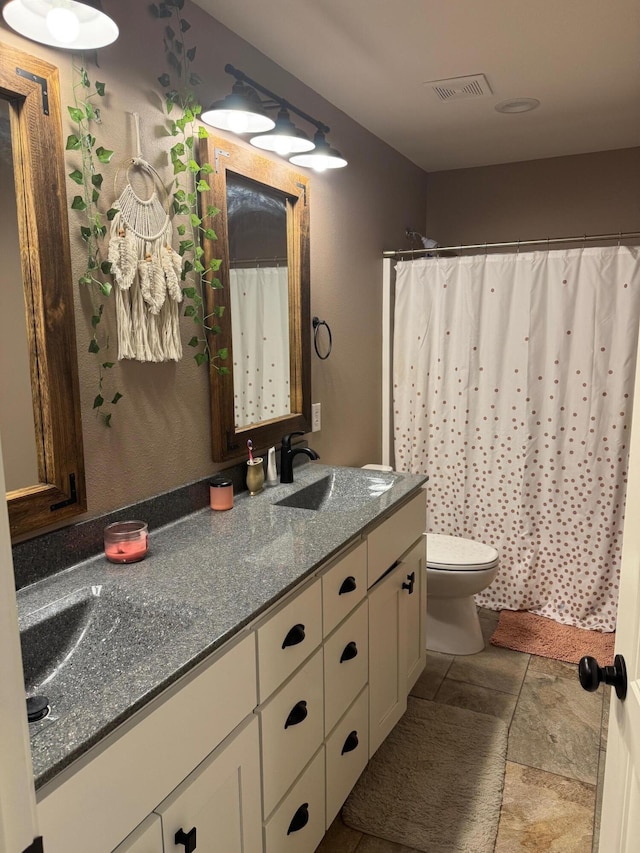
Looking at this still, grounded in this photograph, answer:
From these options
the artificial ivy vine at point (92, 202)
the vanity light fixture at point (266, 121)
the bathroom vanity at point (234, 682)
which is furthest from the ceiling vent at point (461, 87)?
the bathroom vanity at point (234, 682)

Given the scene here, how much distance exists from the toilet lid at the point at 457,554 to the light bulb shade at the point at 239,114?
5.89 feet

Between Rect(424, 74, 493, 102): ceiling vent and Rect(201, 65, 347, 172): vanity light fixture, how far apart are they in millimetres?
532

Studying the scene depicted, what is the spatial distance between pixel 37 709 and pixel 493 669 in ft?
7.00

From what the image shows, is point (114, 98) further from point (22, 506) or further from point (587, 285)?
point (587, 285)

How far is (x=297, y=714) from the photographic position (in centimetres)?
149

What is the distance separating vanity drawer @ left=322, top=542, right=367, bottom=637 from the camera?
1.64 m

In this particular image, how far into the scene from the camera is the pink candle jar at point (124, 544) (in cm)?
155

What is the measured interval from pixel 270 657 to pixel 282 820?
0.43m

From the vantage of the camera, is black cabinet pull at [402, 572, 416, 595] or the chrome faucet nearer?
black cabinet pull at [402, 572, 416, 595]

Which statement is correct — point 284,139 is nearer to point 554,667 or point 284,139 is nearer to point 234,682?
point 234,682

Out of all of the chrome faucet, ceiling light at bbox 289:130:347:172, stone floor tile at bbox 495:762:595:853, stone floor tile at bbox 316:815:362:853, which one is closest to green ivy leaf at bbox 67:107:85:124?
ceiling light at bbox 289:130:347:172

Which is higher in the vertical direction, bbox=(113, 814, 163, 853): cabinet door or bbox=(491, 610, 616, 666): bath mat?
bbox=(113, 814, 163, 853): cabinet door

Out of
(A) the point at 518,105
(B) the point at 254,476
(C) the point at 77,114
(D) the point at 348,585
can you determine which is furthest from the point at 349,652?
(A) the point at 518,105

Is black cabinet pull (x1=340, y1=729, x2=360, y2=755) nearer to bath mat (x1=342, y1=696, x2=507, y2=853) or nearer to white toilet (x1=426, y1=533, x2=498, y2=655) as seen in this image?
bath mat (x1=342, y1=696, x2=507, y2=853)
